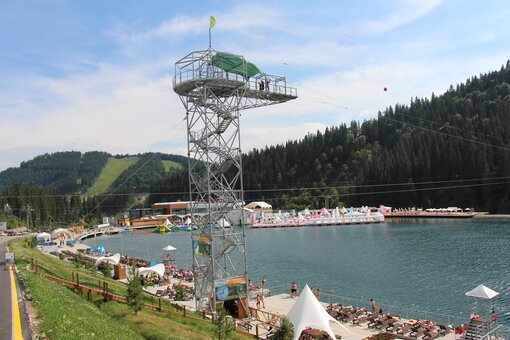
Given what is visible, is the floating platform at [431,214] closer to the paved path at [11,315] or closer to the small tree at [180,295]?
the small tree at [180,295]

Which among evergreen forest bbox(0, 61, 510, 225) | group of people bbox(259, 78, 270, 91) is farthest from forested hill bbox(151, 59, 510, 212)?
group of people bbox(259, 78, 270, 91)

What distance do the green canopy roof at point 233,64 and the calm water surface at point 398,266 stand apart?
16756 millimetres

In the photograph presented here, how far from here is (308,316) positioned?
22453 millimetres

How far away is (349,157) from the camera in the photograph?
623ft

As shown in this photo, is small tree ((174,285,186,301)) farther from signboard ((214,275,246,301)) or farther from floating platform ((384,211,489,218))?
floating platform ((384,211,489,218))

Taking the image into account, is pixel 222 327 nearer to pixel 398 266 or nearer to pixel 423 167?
pixel 398 266

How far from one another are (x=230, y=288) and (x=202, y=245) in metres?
3.08

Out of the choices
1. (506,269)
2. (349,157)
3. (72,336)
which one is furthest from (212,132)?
(349,157)

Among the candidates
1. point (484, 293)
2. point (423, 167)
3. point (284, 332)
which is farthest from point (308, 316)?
point (423, 167)

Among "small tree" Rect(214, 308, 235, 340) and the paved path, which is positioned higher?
the paved path

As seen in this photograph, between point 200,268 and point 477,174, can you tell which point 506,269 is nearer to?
point 200,268

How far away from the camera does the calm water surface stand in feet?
109

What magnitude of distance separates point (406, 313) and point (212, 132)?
17.6m

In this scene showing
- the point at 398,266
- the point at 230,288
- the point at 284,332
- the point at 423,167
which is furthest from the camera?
the point at 423,167
